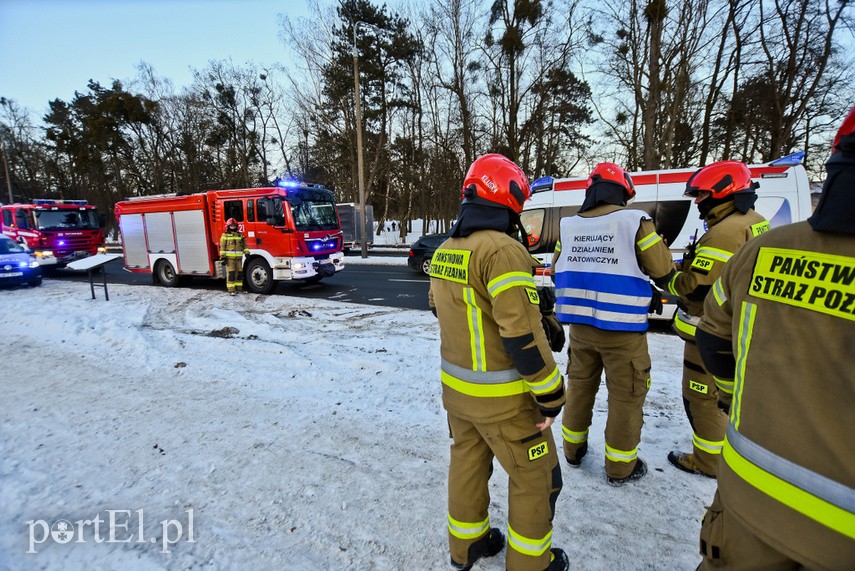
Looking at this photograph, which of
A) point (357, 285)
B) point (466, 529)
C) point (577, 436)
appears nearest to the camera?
point (466, 529)

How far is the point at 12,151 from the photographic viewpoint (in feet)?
126

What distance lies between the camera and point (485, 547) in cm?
210

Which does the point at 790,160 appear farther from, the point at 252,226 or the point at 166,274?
the point at 166,274

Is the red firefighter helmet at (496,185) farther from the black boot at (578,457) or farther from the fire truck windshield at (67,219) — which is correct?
the fire truck windshield at (67,219)

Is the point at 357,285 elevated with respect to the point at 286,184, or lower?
lower

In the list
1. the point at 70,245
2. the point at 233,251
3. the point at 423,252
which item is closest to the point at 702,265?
the point at 233,251

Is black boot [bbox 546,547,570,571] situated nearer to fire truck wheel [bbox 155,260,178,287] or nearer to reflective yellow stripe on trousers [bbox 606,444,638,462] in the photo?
reflective yellow stripe on trousers [bbox 606,444,638,462]

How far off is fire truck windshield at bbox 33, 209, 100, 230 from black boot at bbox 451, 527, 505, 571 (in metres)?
18.2

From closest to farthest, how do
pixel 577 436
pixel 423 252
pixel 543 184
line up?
pixel 577 436, pixel 543 184, pixel 423 252

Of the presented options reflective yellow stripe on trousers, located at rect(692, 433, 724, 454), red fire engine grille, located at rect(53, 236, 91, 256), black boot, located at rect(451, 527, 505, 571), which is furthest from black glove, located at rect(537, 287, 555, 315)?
red fire engine grille, located at rect(53, 236, 91, 256)

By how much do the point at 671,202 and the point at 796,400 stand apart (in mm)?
6585

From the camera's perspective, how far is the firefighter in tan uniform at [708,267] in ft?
8.47

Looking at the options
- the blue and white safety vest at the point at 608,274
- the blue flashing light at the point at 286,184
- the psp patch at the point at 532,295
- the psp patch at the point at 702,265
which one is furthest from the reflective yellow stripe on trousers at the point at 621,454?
the blue flashing light at the point at 286,184

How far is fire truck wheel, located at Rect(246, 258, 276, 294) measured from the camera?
10414 millimetres
